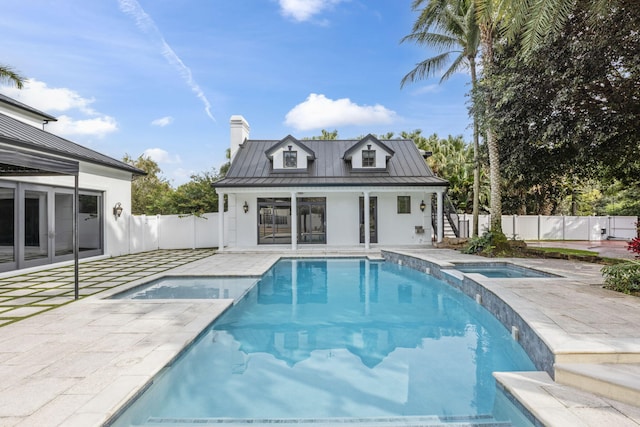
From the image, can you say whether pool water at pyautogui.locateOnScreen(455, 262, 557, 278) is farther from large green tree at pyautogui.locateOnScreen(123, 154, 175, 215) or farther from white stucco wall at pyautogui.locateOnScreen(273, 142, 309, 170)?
large green tree at pyautogui.locateOnScreen(123, 154, 175, 215)

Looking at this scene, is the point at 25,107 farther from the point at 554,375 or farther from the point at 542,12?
the point at 554,375

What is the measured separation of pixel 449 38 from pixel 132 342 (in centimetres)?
1647

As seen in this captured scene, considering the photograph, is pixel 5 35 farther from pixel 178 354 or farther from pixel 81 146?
pixel 178 354

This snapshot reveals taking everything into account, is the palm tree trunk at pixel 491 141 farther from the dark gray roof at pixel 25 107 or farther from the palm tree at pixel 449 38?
the dark gray roof at pixel 25 107

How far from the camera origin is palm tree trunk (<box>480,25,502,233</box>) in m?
11.8

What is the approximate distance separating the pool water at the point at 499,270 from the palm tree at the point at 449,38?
4.94 m

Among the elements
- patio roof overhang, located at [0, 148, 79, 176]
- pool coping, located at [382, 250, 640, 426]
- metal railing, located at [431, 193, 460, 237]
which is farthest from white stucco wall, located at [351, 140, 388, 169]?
patio roof overhang, located at [0, 148, 79, 176]

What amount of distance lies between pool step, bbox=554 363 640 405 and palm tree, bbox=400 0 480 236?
1133 centimetres

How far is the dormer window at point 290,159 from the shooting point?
16797 mm

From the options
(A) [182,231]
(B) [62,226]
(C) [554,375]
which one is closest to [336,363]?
(C) [554,375]

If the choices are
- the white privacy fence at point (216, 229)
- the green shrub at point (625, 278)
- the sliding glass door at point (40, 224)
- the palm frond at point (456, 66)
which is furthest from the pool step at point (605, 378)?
the palm frond at point (456, 66)

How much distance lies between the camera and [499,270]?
10.2 metres

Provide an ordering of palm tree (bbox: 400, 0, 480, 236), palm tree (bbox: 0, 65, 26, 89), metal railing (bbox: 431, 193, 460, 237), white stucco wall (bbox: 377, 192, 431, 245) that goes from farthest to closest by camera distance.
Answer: metal railing (bbox: 431, 193, 460, 237) < white stucco wall (bbox: 377, 192, 431, 245) < palm tree (bbox: 400, 0, 480, 236) < palm tree (bbox: 0, 65, 26, 89)

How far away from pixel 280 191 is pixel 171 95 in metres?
10.9
